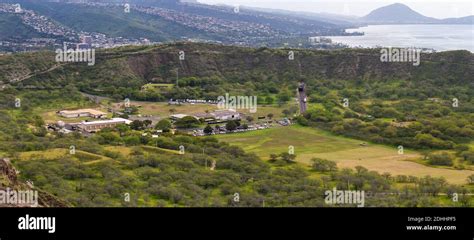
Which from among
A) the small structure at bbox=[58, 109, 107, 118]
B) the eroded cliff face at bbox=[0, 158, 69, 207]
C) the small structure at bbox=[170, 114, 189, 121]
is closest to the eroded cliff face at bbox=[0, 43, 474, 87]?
the small structure at bbox=[58, 109, 107, 118]

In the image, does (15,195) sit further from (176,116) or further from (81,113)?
(81,113)

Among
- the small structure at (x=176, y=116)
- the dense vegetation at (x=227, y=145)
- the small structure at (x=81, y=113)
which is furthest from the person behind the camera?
the small structure at (x=81, y=113)

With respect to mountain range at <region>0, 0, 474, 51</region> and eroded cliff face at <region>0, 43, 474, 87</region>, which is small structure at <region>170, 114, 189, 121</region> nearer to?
eroded cliff face at <region>0, 43, 474, 87</region>

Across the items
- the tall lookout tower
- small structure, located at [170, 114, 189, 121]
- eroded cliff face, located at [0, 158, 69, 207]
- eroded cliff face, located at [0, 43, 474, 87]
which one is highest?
eroded cliff face, located at [0, 43, 474, 87]

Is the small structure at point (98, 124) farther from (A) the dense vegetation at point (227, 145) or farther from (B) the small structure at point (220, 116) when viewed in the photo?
(B) the small structure at point (220, 116)

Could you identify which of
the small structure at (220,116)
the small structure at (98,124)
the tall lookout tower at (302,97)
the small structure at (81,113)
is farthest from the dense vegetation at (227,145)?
the small structure at (220,116)

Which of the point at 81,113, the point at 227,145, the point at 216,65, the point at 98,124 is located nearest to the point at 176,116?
the point at 98,124
